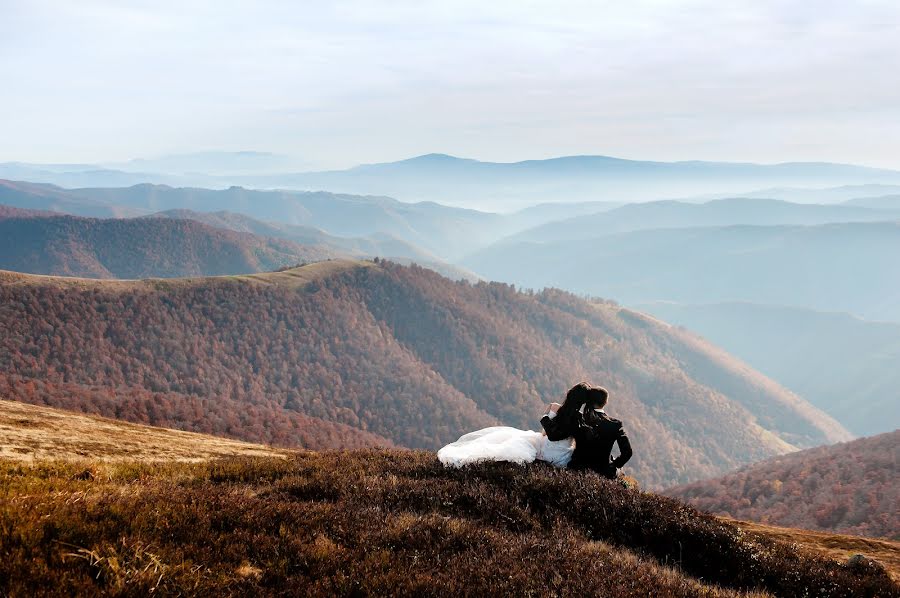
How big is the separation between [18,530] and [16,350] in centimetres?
17453

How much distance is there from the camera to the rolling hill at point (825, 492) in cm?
7494

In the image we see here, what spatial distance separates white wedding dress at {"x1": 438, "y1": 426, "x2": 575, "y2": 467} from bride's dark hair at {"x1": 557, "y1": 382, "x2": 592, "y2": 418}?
3.49 ft

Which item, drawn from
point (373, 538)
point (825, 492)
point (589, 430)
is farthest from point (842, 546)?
point (825, 492)

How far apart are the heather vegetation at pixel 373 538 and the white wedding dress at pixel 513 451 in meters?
0.76

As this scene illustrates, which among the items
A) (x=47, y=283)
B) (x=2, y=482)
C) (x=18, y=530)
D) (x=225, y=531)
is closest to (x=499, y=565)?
(x=225, y=531)

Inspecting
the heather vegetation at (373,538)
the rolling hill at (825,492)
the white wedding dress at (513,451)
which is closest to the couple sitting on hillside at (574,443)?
the white wedding dress at (513,451)

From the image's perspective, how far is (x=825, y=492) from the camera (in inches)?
3556

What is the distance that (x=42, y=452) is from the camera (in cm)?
1567

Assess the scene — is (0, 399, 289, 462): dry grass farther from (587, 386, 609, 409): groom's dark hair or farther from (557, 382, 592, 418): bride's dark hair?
(587, 386, 609, 409): groom's dark hair

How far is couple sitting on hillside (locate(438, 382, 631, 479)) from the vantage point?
13148 mm

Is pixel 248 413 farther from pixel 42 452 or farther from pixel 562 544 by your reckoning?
pixel 562 544

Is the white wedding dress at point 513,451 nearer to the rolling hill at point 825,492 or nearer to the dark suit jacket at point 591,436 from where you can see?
the dark suit jacket at point 591,436

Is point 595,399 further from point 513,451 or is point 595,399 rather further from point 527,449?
point 513,451

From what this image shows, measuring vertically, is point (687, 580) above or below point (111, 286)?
above
